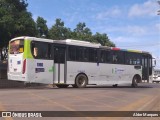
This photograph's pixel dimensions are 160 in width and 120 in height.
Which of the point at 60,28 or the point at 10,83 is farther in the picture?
the point at 60,28

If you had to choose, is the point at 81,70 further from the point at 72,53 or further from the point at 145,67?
the point at 145,67

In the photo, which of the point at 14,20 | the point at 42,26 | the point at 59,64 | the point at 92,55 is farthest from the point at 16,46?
the point at 42,26

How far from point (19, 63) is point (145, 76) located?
505 inches

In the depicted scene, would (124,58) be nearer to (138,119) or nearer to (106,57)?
(106,57)

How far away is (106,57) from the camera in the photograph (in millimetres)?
29250

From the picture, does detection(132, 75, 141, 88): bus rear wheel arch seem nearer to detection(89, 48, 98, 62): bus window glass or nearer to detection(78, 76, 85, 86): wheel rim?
detection(89, 48, 98, 62): bus window glass

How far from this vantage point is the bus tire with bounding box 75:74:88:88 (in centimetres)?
2699

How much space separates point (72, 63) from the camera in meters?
26.5

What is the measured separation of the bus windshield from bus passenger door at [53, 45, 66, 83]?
8.16 feet

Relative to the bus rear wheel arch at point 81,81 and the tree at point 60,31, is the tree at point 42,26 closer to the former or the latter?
the tree at point 60,31

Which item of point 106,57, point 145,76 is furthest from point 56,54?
point 145,76

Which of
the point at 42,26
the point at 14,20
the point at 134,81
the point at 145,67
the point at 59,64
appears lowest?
the point at 134,81

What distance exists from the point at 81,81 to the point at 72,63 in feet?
5.53

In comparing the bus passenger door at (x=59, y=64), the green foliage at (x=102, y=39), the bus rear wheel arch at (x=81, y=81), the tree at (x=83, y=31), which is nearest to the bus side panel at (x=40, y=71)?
the bus passenger door at (x=59, y=64)
